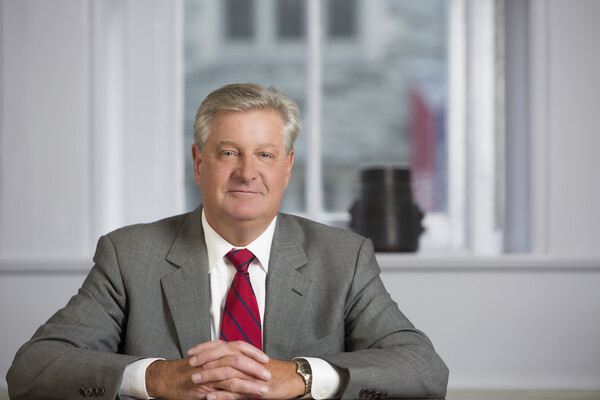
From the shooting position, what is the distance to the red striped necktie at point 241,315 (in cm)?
190

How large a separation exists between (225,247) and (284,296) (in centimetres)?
22

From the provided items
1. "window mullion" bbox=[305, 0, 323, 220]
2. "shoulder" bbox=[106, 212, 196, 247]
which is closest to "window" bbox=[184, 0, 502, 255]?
"window mullion" bbox=[305, 0, 323, 220]

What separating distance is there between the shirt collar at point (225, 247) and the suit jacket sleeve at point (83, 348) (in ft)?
0.84

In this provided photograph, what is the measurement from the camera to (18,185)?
3.06 metres

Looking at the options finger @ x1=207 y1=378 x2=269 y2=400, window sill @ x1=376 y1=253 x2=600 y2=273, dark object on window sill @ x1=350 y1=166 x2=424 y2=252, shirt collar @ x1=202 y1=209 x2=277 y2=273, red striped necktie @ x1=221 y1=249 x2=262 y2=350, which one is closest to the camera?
finger @ x1=207 y1=378 x2=269 y2=400

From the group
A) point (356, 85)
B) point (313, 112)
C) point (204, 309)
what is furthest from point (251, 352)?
point (356, 85)

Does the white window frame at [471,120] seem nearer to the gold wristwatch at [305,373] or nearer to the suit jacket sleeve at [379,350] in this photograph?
the suit jacket sleeve at [379,350]

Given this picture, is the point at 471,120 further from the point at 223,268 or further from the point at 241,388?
the point at 241,388

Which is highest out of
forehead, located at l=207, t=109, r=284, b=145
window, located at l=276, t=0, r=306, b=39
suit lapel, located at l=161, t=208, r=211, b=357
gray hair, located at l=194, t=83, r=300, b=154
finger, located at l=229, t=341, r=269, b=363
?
window, located at l=276, t=0, r=306, b=39

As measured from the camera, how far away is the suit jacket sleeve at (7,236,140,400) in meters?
1.66

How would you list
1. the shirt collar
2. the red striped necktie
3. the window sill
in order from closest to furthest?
1. the red striped necktie
2. the shirt collar
3. the window sill

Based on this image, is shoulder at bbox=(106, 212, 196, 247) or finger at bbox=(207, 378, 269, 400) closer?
finger at bbox=(207, 378, 269, 400)

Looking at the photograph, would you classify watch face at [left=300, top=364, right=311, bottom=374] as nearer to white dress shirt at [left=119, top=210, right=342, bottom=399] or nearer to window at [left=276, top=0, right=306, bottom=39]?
white dress shirt at [left=119, top=210, right=342, bottom=399]

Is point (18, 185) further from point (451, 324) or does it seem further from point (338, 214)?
point (451, 324)
